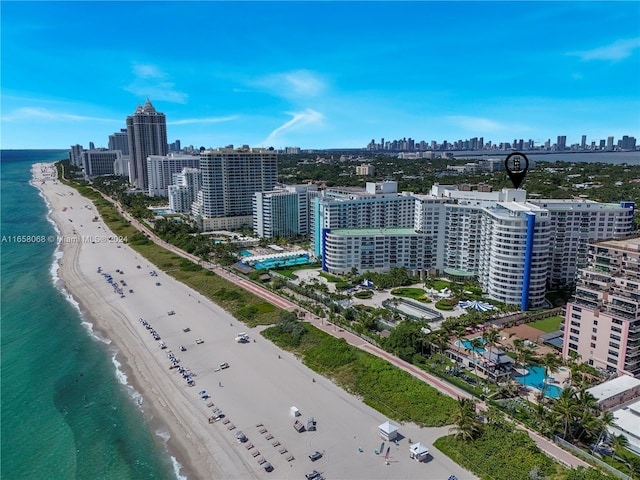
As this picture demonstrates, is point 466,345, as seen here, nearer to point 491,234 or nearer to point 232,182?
point 491,234

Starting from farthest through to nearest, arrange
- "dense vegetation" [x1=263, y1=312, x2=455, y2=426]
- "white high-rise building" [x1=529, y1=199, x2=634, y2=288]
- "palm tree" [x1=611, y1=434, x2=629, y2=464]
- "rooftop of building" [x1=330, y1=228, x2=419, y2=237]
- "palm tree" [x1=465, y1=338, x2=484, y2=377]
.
Result: 1. "rooftop of building" [x1=330, y1=228, x2=419, y2=237]
2. "white high-rise building" [x1=529, y1=199, x2=634, y2=288]
3. "palm tree" [x1=465, y1=338, x2=484, y2=377]
4. "dense vegetation" [x1=263, y1=312, x2=455, y2=426]
5. "palm tree" [x1=611, y1=434, x2=629, y2=464]

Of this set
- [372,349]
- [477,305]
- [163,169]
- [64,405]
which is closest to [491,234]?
[477,305]

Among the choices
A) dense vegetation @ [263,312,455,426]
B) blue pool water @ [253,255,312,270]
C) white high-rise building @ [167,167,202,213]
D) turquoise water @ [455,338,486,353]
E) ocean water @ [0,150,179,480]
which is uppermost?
white high-rise building @ [167,167,202,213]

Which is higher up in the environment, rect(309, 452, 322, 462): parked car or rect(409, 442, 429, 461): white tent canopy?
rect(409, 442, 429, 461): white tent canopy

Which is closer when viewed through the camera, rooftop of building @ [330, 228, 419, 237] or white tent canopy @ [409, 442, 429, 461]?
white tent canopy @ [409, 442, 429, 461]

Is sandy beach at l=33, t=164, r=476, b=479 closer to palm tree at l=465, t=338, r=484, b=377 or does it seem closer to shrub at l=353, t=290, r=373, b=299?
palm tree at l=465, t=338, r=484, b=377

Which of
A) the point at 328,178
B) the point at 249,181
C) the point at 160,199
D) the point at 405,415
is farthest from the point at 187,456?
the point at 328,178

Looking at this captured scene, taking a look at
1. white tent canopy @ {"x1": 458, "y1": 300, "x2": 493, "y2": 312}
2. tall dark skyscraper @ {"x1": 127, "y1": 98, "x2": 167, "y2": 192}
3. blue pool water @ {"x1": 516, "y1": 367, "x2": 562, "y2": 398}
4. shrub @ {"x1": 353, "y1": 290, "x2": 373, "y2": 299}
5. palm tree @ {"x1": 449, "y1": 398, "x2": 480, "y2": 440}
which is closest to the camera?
palm tree @ {"x1": 449, "y1": 398, "x2": 480, "y2": 440}

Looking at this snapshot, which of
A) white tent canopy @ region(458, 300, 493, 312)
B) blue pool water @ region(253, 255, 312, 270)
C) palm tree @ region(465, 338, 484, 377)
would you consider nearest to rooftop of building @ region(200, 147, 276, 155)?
blue pool water @ region(253, 255, 312, 270)

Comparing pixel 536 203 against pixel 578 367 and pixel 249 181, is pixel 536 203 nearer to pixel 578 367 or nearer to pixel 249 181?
pixel 578 367
